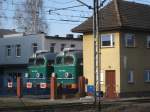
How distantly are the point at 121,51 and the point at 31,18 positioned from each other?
4479 cm

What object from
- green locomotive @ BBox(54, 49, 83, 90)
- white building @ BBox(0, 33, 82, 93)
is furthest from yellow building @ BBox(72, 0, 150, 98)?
white building @ BBox(0, 33, 82, 93)

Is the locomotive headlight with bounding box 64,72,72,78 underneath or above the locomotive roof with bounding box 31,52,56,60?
underneath

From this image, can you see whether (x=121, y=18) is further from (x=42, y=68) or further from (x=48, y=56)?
(x=42, y=68)

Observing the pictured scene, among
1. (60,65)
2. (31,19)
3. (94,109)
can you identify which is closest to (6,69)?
(31,19)

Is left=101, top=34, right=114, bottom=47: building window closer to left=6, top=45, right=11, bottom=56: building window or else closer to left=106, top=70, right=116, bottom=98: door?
left=106, top=70, right=116, bottom=98: door

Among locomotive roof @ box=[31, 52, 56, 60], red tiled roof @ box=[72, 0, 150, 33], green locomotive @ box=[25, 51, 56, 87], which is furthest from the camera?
locomotive roof @ box=[31, 52, 56, 60]

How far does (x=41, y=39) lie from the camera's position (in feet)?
220

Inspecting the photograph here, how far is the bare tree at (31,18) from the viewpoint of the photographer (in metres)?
85.8

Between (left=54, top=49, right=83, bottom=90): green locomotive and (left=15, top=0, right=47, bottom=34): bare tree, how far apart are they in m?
35.8

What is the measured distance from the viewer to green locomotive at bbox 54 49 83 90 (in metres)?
46.0

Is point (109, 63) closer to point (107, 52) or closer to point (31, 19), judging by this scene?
point (107, 52)

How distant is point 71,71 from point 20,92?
4987mm

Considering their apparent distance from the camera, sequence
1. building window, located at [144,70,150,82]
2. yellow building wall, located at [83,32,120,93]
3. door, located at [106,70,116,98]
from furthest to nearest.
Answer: building window, located at [144,70,150,82], door, located at [106,70,116,98], yellow building wall, located at [83,32,120,93]

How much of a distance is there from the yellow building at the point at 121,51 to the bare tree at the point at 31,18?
36.1 m
